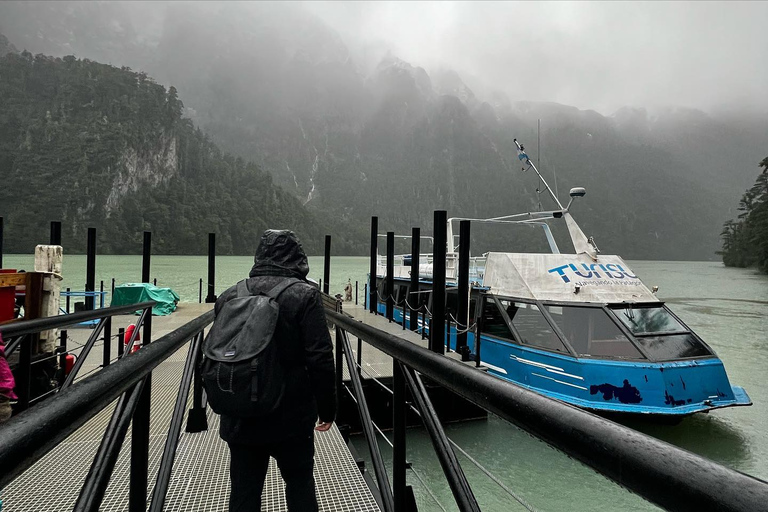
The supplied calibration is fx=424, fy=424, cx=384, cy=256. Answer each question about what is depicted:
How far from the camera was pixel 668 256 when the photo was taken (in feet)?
520

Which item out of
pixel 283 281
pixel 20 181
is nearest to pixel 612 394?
pixel 283 281

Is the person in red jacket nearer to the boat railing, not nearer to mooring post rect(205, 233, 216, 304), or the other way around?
the boat railing

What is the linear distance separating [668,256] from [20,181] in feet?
658

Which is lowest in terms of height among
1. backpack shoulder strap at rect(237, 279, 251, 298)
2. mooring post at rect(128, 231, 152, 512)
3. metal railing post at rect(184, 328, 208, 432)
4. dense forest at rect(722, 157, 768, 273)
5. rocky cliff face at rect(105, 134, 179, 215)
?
metal railing post at rect(184, 328, 208, 432)

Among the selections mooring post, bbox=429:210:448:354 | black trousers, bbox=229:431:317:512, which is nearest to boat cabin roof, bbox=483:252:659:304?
mooring post, bbox=429:210:448:354

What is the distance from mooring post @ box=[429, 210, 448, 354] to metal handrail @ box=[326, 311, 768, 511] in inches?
194

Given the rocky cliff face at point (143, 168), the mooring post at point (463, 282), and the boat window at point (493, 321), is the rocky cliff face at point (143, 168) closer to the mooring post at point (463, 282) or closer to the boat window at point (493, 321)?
the mooring post at point (463, 282)

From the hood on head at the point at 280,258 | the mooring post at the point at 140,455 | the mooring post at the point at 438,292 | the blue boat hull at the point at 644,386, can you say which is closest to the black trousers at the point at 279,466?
the mooring post at the point at 140,455

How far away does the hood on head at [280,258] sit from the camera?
2143 millimetres

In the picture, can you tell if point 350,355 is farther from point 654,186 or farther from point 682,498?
point 654,186

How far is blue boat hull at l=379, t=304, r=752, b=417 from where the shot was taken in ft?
21.8

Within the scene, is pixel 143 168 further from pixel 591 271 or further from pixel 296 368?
pixel 296 368

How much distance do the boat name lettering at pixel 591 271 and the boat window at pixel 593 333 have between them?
0.66 m

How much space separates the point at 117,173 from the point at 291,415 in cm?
12913
